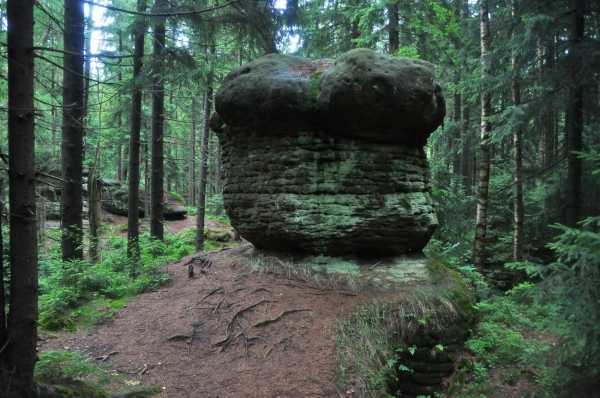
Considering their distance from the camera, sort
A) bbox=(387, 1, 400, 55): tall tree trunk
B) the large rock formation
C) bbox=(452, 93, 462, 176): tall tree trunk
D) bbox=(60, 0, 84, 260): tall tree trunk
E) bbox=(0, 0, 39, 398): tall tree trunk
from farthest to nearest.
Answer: bbox=(452, 93, 462, 176): tall tree trunk → bbox=(387, 1, 400, 55): tall tree trunk → bbox=(60, 0, 84, 260): tall tree trunk → the large rock formation → bbox=(0, 0, 39, 398): tall tree trunk

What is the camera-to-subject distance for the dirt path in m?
4.97

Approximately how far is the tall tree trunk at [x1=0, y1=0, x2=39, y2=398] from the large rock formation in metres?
4.37

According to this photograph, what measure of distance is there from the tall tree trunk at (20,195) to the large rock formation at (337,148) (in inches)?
172

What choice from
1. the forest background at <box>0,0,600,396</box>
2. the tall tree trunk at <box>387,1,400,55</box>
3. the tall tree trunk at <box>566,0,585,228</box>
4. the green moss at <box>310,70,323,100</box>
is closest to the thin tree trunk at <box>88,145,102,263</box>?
the forest background at <box>0,0,600,396</box>

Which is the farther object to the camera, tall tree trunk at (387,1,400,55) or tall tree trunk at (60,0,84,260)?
tall tree trunk at (387,1,400,55)

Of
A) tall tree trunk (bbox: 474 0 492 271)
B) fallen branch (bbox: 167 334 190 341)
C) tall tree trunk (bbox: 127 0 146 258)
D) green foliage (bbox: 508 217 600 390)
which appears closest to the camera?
green foliage (bbox: 508 217 600 390)

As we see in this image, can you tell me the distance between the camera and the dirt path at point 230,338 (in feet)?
16.3

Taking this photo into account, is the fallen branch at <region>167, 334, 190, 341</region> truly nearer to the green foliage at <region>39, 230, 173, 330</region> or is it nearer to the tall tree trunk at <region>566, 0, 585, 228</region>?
the green foliage at <region>39, 230, 173, 330</region>

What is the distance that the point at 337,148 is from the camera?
7551 mm

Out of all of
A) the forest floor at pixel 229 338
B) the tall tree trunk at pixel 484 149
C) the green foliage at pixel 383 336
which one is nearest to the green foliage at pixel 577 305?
the green foliage at pixel 383 336

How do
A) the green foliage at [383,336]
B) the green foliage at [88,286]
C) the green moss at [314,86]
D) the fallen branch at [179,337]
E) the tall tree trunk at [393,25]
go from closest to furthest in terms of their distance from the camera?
1. the green foliage at [383,336]
2. the fallen branch at [179,337]
3. the green foliage at [88,286]
4. the green moss at [314,86]
5. the tall tree trunk at [393,25]

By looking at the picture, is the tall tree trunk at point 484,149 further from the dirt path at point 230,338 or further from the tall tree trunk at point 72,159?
the tall tree trunk at point 72,159

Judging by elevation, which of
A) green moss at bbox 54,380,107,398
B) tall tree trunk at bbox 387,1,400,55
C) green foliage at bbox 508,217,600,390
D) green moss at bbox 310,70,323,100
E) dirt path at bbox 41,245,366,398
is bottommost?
dirt path at bbox 41,245,366,398

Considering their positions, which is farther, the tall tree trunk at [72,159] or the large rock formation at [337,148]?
the tall tree trunk at [72,159]
